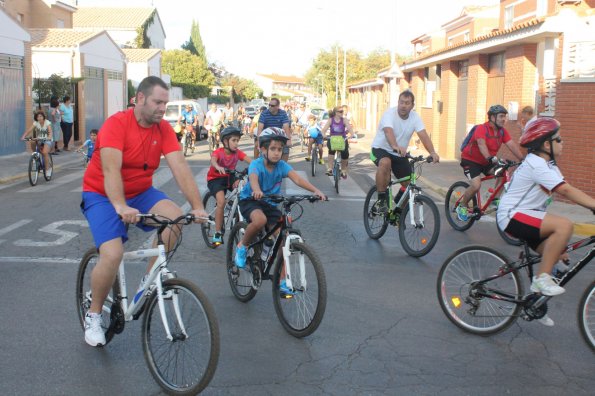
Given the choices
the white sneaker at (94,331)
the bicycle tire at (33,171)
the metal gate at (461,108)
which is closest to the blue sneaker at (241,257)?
the white sneaker at (94,331)

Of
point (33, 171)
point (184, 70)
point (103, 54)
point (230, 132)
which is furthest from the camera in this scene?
point (184, 70)

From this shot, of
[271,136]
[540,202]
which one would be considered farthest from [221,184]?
[540,202]

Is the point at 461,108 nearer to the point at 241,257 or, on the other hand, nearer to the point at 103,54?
the point at 103,54

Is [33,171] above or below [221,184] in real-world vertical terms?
below

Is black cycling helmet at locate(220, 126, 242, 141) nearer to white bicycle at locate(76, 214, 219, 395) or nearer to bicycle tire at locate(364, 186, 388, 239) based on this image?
bicycle tire at locate(364, 186, 388, 239)

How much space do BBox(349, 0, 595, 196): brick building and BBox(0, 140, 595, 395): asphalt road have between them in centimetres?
584

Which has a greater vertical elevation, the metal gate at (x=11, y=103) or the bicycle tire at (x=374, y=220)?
the metal gate at (x=11, y=103)

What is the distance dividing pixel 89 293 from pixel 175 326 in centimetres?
112

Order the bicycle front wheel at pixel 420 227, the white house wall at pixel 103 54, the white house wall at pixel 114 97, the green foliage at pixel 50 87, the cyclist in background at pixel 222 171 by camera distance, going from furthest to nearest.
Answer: the white house wall at pixel 114 97, the white house wall at pixel 103 54, the green foliage at pixel 50 87, the cyclist in background at pixel 222 171, the bicycle front wheel at pixel 420 227

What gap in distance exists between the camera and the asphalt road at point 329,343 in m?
4.30

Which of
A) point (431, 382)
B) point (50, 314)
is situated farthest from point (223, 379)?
point (50, 314)

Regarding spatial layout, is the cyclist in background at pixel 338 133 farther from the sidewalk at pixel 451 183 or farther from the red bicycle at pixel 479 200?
the red bicycle at pixel 479 200

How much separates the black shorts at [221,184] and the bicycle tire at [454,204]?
11.2 feet

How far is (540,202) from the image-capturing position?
508 centimetres
